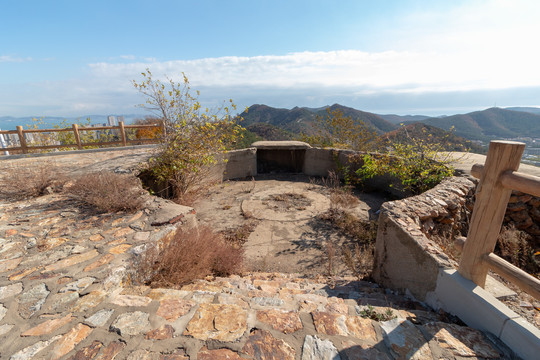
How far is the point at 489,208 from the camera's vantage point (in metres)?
1.77

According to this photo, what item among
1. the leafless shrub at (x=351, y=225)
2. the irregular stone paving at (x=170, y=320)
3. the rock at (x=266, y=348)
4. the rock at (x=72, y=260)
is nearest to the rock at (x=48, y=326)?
the irregular stone paving at (x=170, y=320)

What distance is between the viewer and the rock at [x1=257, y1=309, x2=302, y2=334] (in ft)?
5.49

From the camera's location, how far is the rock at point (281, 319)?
5.49ft

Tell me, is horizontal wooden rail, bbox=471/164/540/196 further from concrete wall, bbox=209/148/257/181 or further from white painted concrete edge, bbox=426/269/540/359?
concrete wall, bbox=209/148/257/181

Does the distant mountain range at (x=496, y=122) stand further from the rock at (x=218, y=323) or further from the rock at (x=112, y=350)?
the rock at (x=112, y=350)

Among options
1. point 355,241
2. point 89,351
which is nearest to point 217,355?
point 89,351

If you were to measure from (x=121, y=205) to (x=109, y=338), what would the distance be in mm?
2302

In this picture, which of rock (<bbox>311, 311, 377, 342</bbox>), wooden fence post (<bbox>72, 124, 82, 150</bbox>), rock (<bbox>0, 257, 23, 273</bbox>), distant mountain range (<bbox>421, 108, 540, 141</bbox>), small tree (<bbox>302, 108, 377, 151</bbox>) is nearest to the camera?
rock (<bbox>311, 311, 377, 342</bbox>)

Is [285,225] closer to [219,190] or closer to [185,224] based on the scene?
[185,224]

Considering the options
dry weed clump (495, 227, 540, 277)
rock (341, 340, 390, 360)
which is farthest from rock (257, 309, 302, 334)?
dry weed clump (495, 227, 540, 277)

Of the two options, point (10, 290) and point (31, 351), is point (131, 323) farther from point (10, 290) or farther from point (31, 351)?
point (10, 290)

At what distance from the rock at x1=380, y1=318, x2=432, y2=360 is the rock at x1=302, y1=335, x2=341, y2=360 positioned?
370 millimetres

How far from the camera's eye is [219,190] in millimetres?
6793

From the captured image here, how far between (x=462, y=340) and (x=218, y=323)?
1.63 metres
